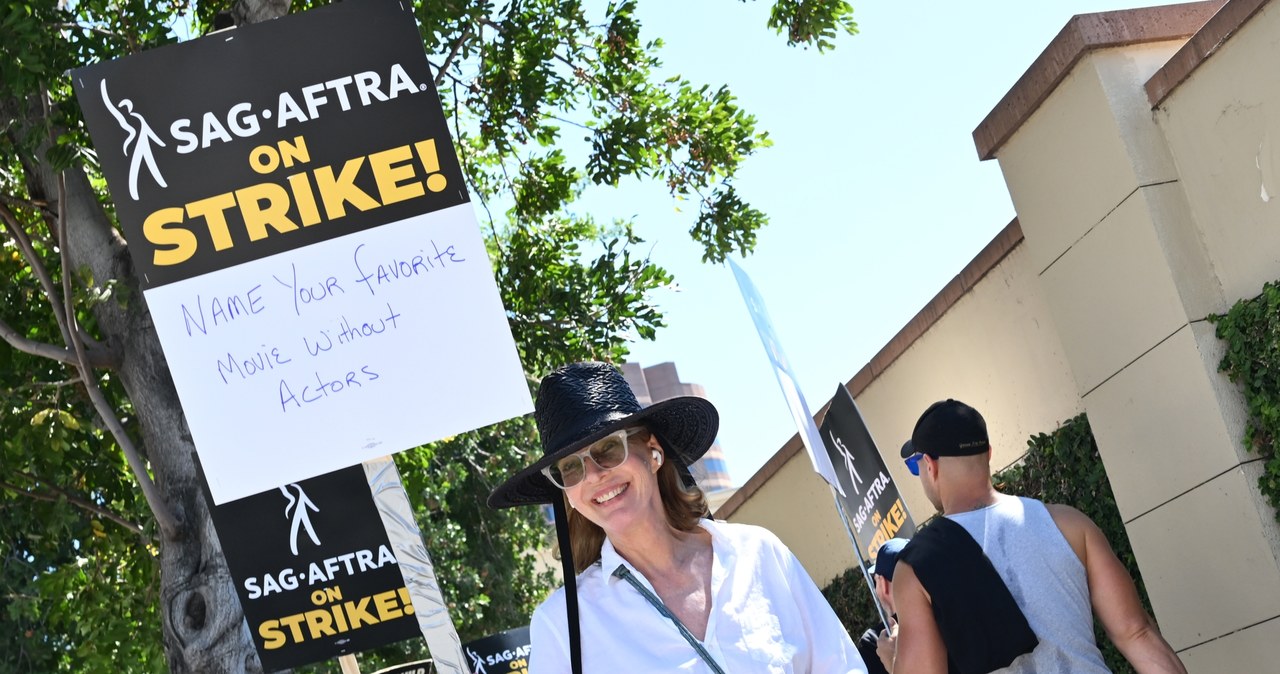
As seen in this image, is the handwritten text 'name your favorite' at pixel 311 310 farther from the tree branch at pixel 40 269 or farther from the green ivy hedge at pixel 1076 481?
the tree branch at pixel 40 269

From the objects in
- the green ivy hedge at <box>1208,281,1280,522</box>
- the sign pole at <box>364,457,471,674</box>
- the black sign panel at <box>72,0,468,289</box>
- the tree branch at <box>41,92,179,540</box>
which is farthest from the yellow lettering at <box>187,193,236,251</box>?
the tree branch at <box>41,92,179,540</box>

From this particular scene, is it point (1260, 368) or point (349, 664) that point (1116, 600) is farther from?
point (349, 664)

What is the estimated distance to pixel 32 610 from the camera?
49.2ft

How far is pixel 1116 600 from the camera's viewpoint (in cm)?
476

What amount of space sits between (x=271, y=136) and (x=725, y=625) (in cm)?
287

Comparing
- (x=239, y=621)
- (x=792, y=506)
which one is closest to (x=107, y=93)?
(x=239, y=621)

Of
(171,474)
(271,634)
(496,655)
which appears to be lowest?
(496,655)

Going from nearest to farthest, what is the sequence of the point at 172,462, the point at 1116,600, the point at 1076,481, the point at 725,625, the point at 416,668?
the point at 725,625, the point at 1116,600, the point at 1076,481, the point at 172,462, the point at 416,668

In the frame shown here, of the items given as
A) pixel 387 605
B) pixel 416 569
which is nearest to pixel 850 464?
pixel 387 605

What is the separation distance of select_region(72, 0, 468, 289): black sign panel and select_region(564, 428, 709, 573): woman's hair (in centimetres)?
188

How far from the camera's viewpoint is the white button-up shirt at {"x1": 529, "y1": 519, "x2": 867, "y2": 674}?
9.74 feet

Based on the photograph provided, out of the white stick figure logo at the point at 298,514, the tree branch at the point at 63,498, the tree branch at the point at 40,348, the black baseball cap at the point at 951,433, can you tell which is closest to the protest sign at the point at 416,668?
the tree branch at the point at 63,498

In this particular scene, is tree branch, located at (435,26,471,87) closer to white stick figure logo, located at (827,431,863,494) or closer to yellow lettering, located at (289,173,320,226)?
white stick figure logo, located at (827,431,863,494)

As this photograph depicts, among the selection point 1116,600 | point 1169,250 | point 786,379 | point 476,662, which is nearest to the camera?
point 1116,600
